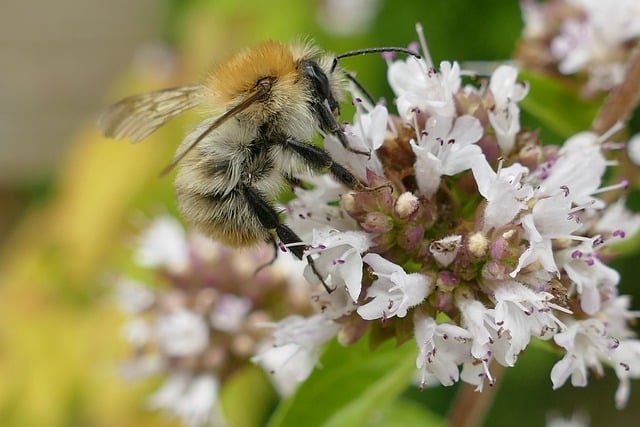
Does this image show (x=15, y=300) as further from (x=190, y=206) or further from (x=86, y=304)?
(x=190, y=206)

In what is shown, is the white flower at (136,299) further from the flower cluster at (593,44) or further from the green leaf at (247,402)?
the flower cluster at (593,44)

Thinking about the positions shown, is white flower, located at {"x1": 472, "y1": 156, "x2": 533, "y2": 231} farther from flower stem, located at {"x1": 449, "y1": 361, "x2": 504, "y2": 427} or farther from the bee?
Result: flower stem, located at {"x1": 449, "y1": 361, "x2": 504, "y2": 427}

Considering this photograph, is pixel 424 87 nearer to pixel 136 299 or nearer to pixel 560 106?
pixel 560 106

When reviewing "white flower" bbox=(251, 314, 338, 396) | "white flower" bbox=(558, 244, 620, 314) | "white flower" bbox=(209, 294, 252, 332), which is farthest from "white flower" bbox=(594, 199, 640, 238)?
"white flower" bbox=(209, 294, 252, 332)

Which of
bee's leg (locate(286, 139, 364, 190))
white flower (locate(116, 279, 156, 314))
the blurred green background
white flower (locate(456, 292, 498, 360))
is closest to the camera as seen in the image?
white flower (locate(456, 292, 498, 360))

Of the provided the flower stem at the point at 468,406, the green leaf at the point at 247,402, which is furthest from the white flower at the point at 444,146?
the green leaf at the point at 247,402

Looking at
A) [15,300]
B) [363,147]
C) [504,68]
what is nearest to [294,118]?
[363,147]
